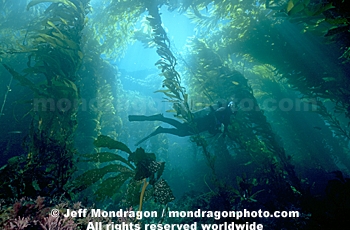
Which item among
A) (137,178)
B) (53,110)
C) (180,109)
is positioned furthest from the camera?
(180,109)

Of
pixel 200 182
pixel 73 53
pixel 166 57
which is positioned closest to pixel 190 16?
pixel 166 57

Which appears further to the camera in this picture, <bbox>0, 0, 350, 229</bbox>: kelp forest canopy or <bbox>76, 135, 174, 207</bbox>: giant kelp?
<bbox>0, 0, 350, 229</bbox>: kelp forest canopy

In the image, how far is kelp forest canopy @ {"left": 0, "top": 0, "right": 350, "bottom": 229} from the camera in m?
2.45

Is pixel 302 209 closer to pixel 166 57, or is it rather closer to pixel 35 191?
pixel 35 191

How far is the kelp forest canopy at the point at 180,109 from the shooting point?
2.45m

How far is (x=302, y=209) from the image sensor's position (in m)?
3.19

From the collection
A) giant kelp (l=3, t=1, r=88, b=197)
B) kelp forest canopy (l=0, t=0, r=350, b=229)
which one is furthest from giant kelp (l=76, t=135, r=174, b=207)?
giant kelp (l=3, t=1, r=88, b=197)

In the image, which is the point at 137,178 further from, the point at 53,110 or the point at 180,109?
the point at 180,109

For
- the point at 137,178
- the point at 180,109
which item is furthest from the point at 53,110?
the point at 180,109

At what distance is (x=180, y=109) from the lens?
4.56 meters

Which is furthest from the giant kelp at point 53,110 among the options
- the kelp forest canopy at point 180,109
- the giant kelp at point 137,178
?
the giant kelp at point 137,178

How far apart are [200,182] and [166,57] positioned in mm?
5888

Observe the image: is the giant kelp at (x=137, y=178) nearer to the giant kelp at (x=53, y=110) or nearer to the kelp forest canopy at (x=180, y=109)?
the kelp forest canopy at (x=180, y=109)

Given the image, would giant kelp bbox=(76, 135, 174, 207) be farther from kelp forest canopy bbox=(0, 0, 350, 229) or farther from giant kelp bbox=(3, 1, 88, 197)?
giant kelp bbox=(3, 1, 88, 197)
